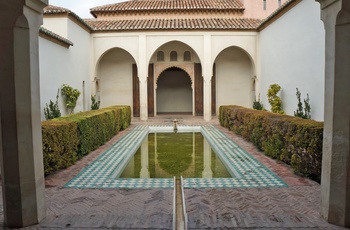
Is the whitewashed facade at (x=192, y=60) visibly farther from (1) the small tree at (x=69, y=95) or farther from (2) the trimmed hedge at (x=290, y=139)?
(2) the trimmed hedge at (x=290, y=139)

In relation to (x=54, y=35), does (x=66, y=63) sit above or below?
below

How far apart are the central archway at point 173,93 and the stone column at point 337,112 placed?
20.0 meters

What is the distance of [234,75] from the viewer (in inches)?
794

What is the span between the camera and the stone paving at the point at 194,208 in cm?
378

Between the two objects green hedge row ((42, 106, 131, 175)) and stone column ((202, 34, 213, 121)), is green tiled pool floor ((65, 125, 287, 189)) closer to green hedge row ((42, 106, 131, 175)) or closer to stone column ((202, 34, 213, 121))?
green hedge row ((42, 106, 131, 175))

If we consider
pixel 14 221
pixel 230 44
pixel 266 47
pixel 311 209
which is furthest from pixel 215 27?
pixel 14 221

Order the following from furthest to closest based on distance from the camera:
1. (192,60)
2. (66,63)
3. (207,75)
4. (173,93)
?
(173,93)
(192,60)
(207,75)
(66,63)

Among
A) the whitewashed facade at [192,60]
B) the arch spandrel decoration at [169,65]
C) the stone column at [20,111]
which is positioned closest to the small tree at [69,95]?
the whitewashed facade at [192,60]

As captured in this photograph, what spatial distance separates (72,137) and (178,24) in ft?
41.2

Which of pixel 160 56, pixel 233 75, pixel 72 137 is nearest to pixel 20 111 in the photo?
pixel 72 137

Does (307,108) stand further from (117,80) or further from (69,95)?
(117,80)

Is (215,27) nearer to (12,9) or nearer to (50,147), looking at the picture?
(50,147)

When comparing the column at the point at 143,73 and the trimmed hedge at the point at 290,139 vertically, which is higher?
the column at the point at 143,73

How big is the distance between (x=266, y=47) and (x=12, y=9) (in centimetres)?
1485
